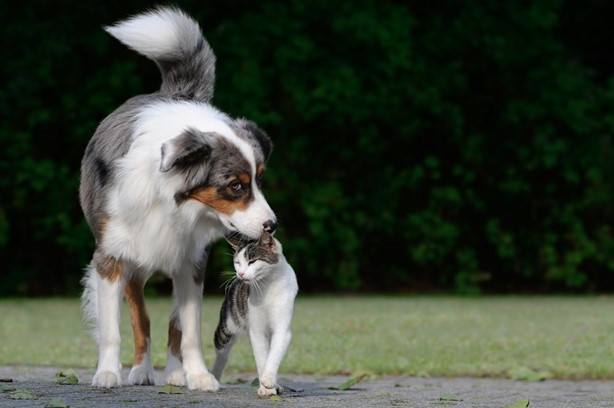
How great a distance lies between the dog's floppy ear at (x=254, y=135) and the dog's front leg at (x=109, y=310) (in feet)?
3.71

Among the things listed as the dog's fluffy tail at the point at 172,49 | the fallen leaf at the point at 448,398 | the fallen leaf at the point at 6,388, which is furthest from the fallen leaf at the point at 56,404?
the dog's fluffy tail at the point at 172,49

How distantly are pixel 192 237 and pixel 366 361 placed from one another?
12.5ft

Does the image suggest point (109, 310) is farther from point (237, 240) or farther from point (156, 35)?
point (156, 35)

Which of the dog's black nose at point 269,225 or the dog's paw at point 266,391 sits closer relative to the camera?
the dog's black nose at point 269,225

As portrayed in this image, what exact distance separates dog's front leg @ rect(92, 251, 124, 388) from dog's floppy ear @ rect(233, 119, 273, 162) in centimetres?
113

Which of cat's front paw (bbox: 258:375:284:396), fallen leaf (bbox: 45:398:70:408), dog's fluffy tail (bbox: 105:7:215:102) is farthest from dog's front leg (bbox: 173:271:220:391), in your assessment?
fallen leaf (bbox: 45:398:70:408)

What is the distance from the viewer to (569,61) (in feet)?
68.6

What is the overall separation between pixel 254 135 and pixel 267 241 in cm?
67

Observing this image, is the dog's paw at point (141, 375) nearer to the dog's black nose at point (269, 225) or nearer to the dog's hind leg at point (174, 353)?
the dog's hind leg at point (174, 353)

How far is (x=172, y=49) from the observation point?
318 inches

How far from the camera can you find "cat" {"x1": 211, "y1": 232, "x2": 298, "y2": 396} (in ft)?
22.6

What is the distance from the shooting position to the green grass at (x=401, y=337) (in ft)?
33.0

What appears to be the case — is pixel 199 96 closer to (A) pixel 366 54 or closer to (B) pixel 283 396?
(B) pixel 283 396

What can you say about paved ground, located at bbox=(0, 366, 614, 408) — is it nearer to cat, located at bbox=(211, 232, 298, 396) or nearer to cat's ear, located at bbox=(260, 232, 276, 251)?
cat, located at bbox=(211, 232, 298, 396)
